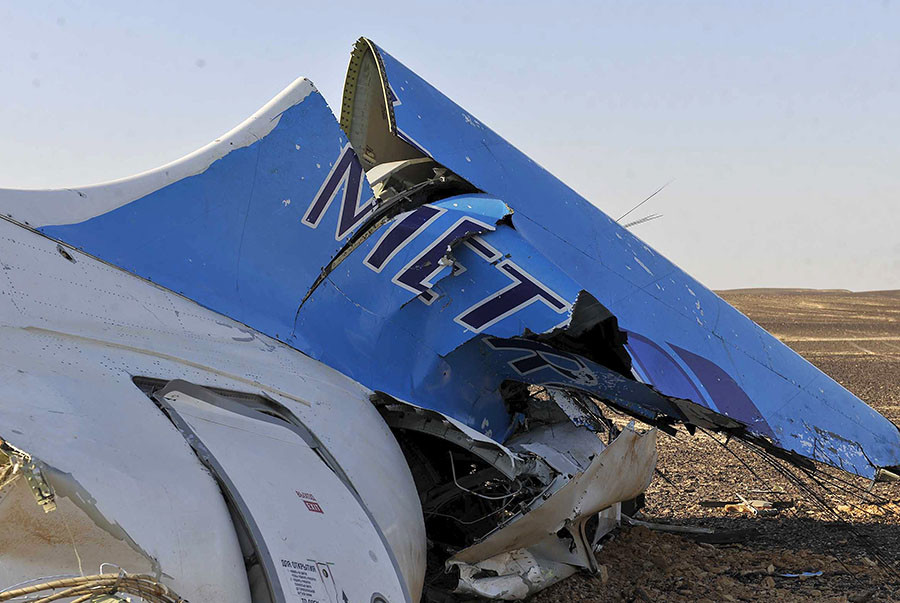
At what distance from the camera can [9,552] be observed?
277cm

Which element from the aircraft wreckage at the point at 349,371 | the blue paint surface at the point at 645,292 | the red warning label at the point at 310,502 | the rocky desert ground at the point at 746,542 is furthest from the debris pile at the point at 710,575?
the red warning label at the point at 310,502

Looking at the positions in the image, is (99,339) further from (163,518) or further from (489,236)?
(489,236)

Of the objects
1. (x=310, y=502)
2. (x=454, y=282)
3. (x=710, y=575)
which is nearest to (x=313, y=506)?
(x=310, y=502)

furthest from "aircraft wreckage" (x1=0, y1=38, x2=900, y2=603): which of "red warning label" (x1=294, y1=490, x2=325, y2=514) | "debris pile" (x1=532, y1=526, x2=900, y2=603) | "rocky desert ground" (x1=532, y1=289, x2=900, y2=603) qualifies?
"rocky desert ground" (x1=532, y1=289, x2=900, y2=603)

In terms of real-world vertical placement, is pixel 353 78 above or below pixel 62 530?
above

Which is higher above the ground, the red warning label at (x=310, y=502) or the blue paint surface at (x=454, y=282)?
the blue paint surface at (x=454, y=282)

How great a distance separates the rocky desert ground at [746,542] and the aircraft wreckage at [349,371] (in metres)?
0.52

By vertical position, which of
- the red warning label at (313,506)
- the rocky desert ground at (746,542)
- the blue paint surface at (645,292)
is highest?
the blue paint surface at (645,292)

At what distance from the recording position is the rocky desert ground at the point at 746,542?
6.55 metres

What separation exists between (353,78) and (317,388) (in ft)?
8.52

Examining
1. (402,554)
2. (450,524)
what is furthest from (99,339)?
(450,524)

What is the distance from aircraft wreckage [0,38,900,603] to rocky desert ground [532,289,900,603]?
1.71 ft

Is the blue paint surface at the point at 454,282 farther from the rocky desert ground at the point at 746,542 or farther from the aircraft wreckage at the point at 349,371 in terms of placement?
the rocky desert ground at the point at 746,542

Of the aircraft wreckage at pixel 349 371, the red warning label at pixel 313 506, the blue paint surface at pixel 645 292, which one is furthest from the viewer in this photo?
the blue paint surface at pixel 645 292
